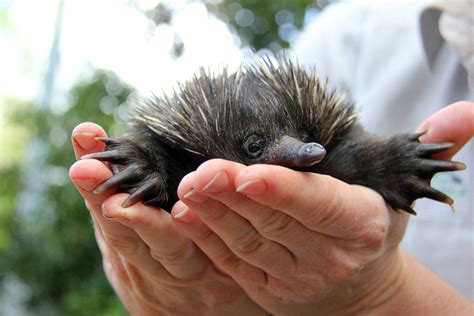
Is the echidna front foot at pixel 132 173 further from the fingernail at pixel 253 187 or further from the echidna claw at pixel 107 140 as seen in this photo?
the fingernail at pixel 253 187

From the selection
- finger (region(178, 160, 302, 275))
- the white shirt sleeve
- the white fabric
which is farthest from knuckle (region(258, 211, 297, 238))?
the white shirt sleeve

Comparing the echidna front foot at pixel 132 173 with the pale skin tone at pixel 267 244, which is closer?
the pale skin tone at pixel 267 244

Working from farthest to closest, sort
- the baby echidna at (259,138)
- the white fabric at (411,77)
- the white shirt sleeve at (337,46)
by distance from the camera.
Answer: the white shirt sleeve at (337,46)
the white fabric at (411,77)
the baby echidna at (259,138)

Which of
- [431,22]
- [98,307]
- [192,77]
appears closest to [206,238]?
[192,77]

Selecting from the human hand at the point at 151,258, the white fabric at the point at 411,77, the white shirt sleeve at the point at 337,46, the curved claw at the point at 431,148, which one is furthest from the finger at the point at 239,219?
the white shirt sleeve at the point at 337,46

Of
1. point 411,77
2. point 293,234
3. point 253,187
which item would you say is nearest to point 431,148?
point 293,234

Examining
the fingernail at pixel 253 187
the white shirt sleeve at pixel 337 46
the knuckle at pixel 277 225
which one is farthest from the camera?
the white shirt sleeve at pixel 337 46

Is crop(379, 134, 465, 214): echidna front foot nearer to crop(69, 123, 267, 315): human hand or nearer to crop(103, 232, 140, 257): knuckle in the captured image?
crop(69, 123, 267, 315): human hand
